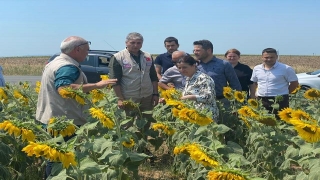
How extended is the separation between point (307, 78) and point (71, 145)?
35.1 feet

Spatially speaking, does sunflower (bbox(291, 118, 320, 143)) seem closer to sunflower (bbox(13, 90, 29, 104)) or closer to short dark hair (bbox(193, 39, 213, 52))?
short dark hair (bbox(193, 39, 213, 52))

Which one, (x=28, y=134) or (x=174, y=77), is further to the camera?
(x=174, y=77)

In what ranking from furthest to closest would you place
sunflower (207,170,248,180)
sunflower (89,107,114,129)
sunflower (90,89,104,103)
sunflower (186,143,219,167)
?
sunflower (90,89,104,103) → sunflower (89,107,114,129) → sunflower (186,143,219,167) → sunflower (207,170,248,180)

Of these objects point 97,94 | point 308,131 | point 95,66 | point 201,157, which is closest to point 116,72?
point 97,94

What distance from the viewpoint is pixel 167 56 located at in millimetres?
5688

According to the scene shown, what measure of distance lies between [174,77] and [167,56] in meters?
0.71

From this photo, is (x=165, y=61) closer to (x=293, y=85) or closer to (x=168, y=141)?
(x=168, y=141)

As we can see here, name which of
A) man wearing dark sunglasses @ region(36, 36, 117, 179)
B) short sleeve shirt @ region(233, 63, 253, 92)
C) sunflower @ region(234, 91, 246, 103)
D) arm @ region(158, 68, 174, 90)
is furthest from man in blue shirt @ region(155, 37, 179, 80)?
man wearing dark sunglasses @ region(36, 36, 117, 179)

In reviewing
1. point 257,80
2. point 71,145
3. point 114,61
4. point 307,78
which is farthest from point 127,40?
point 307,78

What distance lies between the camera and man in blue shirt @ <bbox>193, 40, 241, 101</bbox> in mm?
4452

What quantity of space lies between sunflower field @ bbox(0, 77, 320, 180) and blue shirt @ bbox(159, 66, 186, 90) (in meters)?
0.39

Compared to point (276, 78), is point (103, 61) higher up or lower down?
lower down

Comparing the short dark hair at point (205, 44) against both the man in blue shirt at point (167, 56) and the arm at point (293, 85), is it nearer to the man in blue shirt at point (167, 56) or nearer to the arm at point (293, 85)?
the man in blue shirt at point (167, 56)

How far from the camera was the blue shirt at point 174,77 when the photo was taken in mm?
5035
